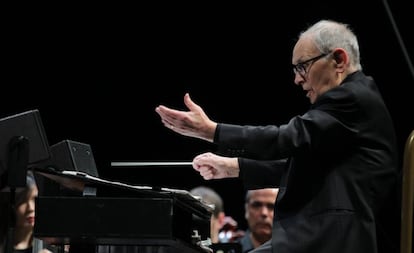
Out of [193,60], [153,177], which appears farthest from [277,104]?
[153,177]

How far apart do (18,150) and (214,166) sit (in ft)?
2.61

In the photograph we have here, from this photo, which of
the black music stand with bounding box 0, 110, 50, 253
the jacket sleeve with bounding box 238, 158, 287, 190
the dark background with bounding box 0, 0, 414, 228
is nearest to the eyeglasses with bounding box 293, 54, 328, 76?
the jacket sleeve with bounding box 238, 158, 287, 190

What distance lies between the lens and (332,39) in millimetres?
3475

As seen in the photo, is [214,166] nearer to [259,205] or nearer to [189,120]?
[189,120]

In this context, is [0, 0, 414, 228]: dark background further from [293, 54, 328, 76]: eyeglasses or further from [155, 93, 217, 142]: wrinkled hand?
[155, 93, 217, 142]: wrinkled hand

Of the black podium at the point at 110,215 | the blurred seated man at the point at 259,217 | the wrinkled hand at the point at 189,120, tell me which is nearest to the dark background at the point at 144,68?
the blurred seated man at the point at 259,217

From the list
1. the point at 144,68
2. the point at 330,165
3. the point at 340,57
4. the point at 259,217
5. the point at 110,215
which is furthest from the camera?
the point at 144,68

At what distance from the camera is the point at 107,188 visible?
3.16 metres

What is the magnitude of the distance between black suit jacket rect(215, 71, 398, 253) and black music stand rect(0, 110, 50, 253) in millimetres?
650

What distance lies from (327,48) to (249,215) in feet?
8.28

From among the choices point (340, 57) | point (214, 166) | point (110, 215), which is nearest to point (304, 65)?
point (340, 57)

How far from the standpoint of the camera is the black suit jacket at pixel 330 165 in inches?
127

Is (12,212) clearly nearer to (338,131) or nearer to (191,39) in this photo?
(338,131)

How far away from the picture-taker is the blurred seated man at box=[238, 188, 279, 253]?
5.70 metres
